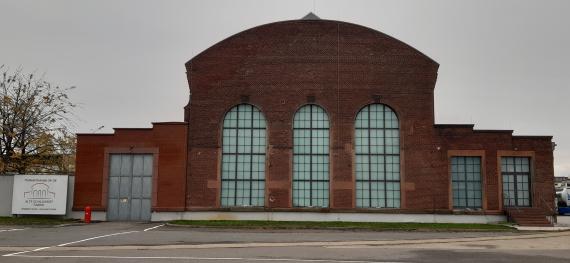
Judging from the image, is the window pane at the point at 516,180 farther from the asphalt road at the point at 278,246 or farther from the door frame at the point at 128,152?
the door frame at the point at 128,152

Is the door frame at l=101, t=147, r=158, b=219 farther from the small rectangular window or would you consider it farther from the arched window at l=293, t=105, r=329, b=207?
the small rectangular window

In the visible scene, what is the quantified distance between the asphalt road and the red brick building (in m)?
7.84

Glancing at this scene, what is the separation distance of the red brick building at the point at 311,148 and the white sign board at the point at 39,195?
1144mm

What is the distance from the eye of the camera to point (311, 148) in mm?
35125

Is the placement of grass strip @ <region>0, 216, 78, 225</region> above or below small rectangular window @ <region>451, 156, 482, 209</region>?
below

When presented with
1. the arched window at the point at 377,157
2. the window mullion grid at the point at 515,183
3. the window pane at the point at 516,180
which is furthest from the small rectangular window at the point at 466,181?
the arched window at the point at 377,157

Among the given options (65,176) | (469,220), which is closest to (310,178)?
(469,220)

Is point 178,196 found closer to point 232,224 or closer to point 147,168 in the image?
point 147,168

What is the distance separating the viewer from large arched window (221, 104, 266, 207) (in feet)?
114

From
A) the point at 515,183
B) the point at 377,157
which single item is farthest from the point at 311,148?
the point at 515,183

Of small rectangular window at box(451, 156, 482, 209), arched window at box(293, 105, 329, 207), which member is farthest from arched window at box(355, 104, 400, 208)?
small rectangular window at box(451, 156, 482, 209)

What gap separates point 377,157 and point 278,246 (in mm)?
16196

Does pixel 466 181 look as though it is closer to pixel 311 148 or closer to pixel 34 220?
pixel 311 148

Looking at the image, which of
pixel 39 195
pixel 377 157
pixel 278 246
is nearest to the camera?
pixel 278 246
